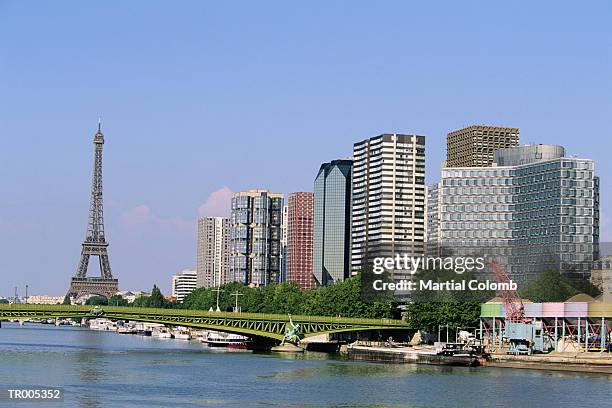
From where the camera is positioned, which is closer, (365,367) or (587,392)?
(587,392)

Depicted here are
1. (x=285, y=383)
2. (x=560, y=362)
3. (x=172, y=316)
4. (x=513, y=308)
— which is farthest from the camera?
(x=172, y=316)

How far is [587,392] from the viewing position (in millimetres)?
120562

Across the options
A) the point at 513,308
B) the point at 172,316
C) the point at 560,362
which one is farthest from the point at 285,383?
the point at 172,316

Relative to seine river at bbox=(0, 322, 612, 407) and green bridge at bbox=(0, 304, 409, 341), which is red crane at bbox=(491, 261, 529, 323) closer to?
green bridge at bbox=(0, 304, 409, 341)

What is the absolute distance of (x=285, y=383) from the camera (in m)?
128

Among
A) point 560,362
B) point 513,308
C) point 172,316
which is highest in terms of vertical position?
point 513,308

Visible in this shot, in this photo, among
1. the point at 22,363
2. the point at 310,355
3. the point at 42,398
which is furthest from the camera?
the point at 310,355

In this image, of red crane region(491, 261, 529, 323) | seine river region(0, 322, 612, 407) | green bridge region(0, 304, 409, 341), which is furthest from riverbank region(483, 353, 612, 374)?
green bridge region(0, 304, 409, 341)

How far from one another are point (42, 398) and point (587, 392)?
49.6 m

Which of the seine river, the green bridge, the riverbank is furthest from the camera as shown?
the green bridge

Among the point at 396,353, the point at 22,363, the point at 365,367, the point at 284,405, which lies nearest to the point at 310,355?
the point at 396,353

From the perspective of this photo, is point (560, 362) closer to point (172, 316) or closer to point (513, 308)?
point (513, 308)

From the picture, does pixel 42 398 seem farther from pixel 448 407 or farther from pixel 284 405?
pixel 448 407

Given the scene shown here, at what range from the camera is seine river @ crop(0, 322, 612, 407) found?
4363 inches
